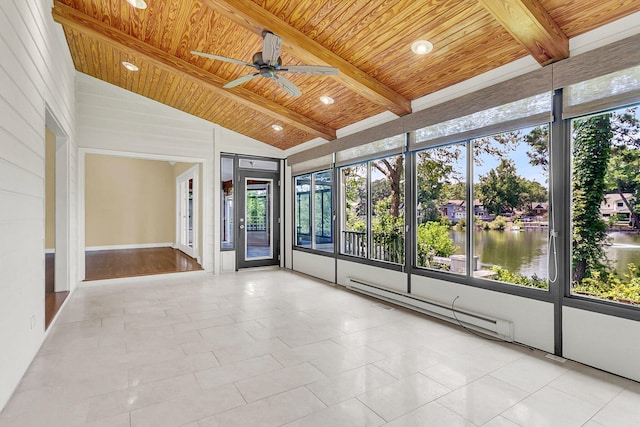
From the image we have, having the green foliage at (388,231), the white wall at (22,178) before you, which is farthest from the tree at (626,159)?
the white wall at (22,178)

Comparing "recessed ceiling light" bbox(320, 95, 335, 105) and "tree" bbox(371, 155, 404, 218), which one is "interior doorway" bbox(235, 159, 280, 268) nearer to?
"recessed ceiling light" bbox(320, 95, 335, 105)

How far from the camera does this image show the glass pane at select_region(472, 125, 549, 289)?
129 inches

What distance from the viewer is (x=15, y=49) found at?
7.93 feet

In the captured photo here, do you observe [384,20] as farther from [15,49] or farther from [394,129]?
[15,49]

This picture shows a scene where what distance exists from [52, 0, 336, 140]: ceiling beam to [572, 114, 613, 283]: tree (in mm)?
3840

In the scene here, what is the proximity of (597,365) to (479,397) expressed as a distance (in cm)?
126

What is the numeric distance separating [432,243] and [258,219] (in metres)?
4.33

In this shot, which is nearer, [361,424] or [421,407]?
[361,424]

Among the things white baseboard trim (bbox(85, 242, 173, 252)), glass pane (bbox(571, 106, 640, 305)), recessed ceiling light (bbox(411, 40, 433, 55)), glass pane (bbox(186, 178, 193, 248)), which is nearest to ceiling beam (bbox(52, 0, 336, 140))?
recessed ceiling light (bbox(411, 40, 433, 55))

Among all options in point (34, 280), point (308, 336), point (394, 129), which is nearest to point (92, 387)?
point (34, 280)

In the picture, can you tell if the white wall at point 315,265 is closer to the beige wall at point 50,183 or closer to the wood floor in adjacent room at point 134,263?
the wood floor in adjacent room at point 134,263

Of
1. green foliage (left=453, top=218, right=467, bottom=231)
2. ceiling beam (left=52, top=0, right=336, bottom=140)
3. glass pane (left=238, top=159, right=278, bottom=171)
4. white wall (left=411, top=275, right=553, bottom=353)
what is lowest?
white wall (left=411, top=275, right=553, bottom=353)

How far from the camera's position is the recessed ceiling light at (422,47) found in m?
3.32

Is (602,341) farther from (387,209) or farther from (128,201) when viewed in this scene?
(128,201)
